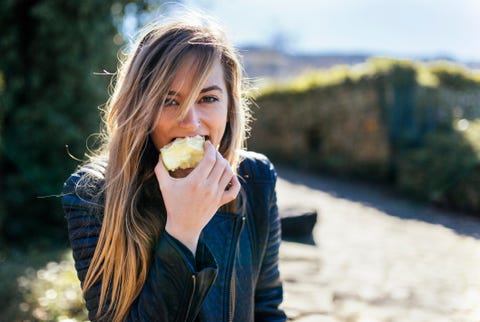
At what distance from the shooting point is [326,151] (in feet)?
39.7

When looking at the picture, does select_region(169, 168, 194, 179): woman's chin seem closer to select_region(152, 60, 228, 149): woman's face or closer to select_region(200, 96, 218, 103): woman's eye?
select_region(152, 60, 228, 149): woman's face

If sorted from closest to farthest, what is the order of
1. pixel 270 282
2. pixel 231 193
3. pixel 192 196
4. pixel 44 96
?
pixel 192 196 → pixel 231 193 → pixel 270 282 → pixel 44 96

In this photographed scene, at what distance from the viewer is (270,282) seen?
2166mm

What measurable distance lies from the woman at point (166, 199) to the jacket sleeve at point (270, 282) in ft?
0.39

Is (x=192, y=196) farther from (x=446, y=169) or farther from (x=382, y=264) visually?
(x=446, y=169)

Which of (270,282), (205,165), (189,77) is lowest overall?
(270,282)

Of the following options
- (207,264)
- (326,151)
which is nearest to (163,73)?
(207,264)

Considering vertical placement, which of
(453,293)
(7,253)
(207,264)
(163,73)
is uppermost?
(163,73)

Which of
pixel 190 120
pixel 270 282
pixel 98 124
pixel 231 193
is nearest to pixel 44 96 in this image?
pixel 98 124

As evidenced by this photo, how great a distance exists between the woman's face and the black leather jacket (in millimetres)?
306

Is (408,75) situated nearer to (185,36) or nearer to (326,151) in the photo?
(326,151)

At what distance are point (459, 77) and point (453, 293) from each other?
8073 millimetres

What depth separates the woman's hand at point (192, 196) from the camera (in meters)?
1.46

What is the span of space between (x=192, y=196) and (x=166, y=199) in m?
0.08
